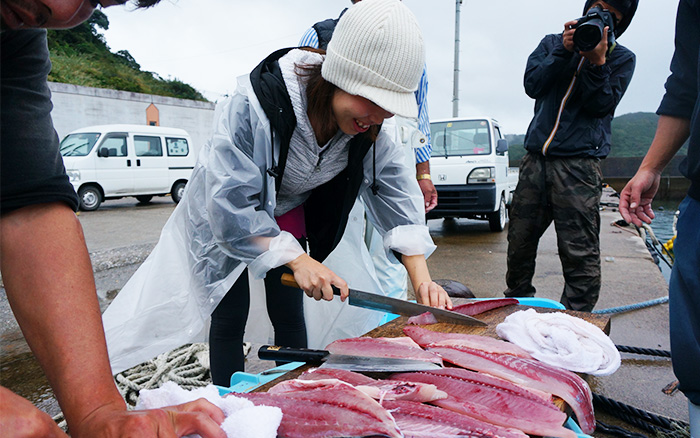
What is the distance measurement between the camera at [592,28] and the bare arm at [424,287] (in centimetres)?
210

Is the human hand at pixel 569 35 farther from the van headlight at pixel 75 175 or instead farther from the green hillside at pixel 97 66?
the green hillside at pixel 97 66

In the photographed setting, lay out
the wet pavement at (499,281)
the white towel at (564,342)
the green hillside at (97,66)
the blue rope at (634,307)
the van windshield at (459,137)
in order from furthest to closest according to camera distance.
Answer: the green hillside at (97,66), the van windshield at (459,137), the blue rope at (634,307), the wet pavement at (499,281), the white towel at (564,342)

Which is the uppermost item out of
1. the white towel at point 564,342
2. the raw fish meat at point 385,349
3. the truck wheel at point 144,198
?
the raw fish meat at point 385,349

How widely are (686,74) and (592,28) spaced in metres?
1.54

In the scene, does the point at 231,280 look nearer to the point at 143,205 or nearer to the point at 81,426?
the point at 81,426

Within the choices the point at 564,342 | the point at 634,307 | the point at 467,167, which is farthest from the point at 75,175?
the point at 564,342

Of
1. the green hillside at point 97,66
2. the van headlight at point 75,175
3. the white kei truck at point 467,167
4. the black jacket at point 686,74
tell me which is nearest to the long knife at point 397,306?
the black jacket at point 686,74

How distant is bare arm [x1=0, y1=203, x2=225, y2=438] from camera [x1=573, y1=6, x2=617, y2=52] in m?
3.36

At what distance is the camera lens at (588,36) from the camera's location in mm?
3064

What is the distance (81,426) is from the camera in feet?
2.81

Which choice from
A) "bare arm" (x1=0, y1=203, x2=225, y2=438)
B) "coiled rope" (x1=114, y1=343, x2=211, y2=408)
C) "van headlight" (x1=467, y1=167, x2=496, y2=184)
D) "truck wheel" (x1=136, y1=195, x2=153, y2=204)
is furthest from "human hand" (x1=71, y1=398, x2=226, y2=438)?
"truck wheel" (x1=136, y1=195, x2=153, y2=204)

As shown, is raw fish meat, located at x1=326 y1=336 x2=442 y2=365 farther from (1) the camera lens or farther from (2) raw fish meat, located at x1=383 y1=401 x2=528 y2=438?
(1) the camera lens

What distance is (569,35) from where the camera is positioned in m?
3.28

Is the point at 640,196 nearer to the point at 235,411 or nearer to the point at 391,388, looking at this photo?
the point at 391,388
